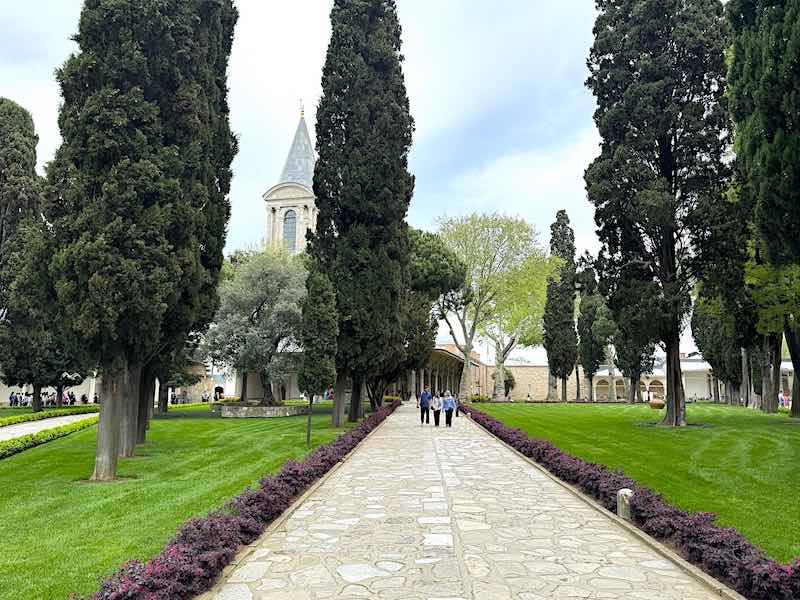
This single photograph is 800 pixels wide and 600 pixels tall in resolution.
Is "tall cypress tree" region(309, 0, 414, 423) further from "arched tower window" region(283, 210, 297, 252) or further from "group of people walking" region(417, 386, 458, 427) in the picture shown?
"arched tower window" region(283, 210, 297, 252)

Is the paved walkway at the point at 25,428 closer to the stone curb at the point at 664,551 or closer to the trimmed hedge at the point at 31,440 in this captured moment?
the trimmed hedge at the point at 31,440

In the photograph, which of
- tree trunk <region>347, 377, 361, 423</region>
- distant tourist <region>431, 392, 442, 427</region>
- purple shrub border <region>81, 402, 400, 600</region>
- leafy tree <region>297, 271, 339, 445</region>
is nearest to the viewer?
purple shrub border <region>81, 402, 400, 600</region>

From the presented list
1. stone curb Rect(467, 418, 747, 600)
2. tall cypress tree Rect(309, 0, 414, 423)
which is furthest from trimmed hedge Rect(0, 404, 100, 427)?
stone curb Rect(467, 418, 747, 600)

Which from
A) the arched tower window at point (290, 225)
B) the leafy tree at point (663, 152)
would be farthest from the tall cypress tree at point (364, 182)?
the arched tower window at point (290, 225)

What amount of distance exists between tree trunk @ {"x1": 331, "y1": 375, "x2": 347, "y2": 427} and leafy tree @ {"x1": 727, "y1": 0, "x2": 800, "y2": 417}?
44.1ft

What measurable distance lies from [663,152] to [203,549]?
2089 centimetres

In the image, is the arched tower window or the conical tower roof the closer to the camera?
the arched tower window

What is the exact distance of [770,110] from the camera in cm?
1005

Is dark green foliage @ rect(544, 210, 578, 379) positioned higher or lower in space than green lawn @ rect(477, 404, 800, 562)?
higher

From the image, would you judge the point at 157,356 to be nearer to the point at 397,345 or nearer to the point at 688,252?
the point at 397,345

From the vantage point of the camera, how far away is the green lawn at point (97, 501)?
5.70 metres

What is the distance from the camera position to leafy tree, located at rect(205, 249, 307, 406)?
2958 cm

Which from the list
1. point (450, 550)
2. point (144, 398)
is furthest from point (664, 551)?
point (144, 398)

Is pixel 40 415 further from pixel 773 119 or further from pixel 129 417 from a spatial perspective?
pixel 773 119
